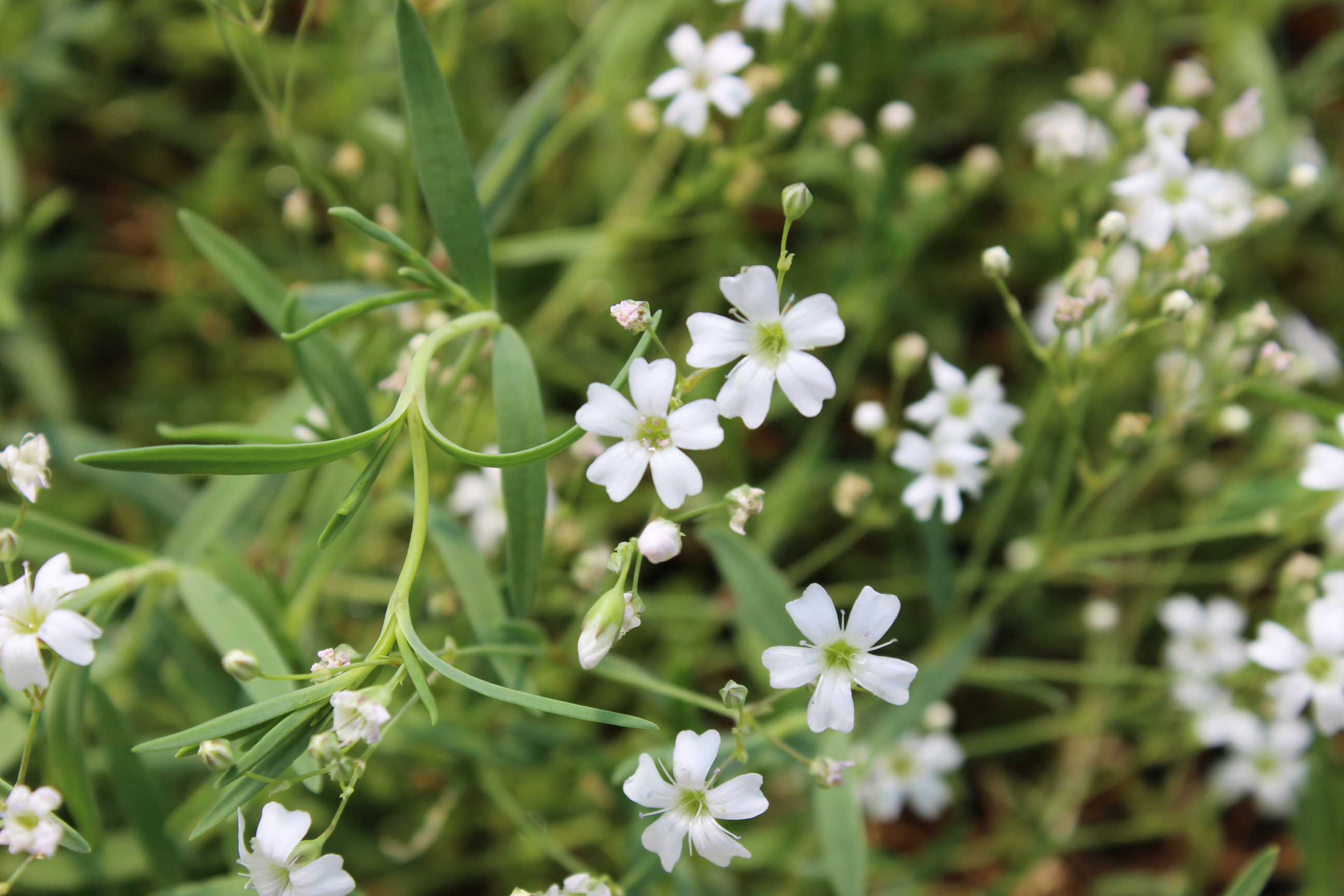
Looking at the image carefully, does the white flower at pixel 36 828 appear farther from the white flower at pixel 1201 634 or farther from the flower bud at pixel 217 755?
the white flower at pixel 1201 634

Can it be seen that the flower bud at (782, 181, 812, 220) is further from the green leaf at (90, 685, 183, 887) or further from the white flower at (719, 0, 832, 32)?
the green leaf at (90, 685, 183, 887)

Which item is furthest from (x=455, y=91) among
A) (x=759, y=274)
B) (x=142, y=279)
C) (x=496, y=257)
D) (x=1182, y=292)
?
(x=1182, y=292)

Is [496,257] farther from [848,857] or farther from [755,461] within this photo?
[848,857]

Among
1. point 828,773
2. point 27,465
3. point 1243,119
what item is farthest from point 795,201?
point 1243,119

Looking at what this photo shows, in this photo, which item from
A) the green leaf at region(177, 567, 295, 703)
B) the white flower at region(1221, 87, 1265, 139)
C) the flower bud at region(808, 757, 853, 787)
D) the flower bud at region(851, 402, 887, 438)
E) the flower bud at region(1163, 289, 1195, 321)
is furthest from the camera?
the white flower at region(1221, 87, 1265, 139)

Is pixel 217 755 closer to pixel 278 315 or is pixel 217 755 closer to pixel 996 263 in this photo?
pixel 278 315

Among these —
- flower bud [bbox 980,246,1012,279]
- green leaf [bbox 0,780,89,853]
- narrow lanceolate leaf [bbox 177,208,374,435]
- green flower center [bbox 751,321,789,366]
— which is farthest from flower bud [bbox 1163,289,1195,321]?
green leaf [bbox 0,780,89,853]

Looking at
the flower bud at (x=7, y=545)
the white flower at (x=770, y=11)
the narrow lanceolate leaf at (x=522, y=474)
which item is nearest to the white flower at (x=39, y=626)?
the flower bud at (x=7, y=545)
